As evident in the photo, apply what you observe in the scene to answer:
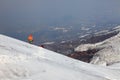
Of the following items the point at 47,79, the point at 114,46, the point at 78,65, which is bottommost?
the point at 47,79

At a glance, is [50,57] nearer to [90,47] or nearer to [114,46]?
[114,46]

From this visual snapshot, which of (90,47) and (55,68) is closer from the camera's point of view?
(55,68)

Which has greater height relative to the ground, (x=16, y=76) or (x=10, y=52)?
(x=10, y=52)

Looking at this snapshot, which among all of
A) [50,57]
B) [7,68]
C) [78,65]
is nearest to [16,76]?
[7,68]

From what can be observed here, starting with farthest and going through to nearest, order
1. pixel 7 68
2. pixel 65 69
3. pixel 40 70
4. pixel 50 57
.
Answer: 1. pixel 50 57
2. pixel 65 69
3. pixel 40 70
4. pixel 7 68

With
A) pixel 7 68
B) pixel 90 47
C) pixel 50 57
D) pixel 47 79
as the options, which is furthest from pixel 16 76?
pixel 90 47

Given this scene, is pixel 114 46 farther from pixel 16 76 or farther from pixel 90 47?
pixel 16 76

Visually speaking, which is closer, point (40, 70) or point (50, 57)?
point (40, 70)

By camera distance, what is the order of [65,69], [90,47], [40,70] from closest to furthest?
[40,70]
[65,69]
[90,47]

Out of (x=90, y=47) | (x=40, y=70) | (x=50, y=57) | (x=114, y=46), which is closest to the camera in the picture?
(x=40, y=70)

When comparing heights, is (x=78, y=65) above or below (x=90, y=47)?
below
